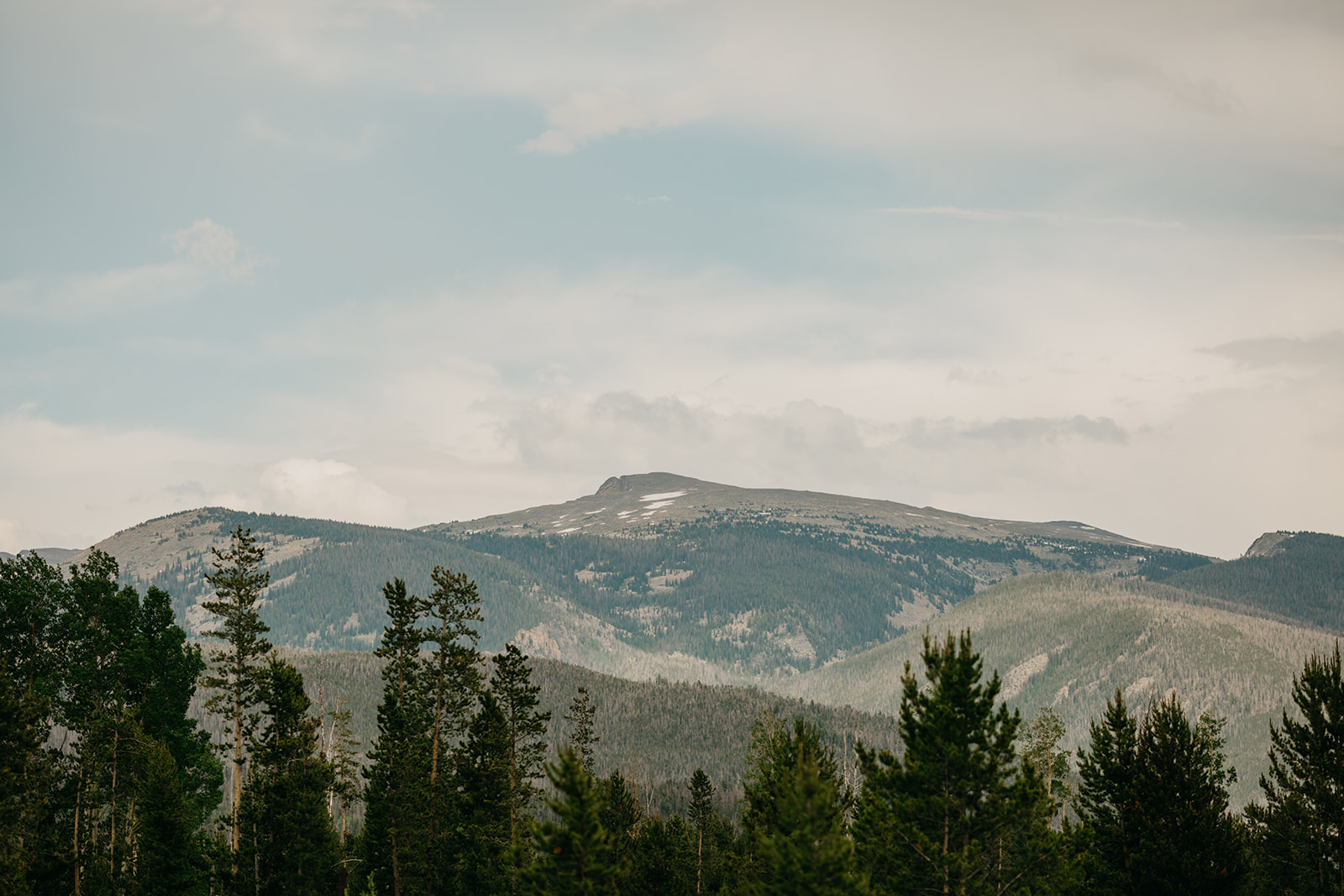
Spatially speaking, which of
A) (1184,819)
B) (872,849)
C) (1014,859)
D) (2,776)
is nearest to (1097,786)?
(1184,819)

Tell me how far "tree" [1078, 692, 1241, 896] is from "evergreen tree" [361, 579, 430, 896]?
106 feet

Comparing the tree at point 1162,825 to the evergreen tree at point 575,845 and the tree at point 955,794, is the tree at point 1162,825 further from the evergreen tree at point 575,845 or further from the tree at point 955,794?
the evergreen tree at point 575,845

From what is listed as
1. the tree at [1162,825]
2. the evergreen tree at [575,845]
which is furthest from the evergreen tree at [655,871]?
the tree at [1162,825]

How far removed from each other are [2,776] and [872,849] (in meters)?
31.2

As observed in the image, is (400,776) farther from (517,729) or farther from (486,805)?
(517,729)

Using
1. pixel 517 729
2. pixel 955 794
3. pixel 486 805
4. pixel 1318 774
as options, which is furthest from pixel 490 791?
pixel 1318 774

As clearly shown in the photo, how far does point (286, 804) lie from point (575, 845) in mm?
23147

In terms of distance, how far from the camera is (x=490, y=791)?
54.3 m

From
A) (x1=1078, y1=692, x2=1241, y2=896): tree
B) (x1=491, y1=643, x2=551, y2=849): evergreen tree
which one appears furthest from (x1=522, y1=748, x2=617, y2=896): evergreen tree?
(x1=1078, y1=692, x2=1241, y2=896): tree

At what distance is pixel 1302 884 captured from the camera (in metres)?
49.0

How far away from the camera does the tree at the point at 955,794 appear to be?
33906mm

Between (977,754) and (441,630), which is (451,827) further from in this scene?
(977,754)

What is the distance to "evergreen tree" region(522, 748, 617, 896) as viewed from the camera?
3319 cm

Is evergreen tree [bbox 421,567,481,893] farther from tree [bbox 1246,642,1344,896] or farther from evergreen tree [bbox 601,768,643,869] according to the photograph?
tree [bbox 1246,642,1344,896]
